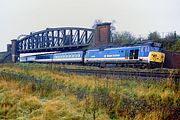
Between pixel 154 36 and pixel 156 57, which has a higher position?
pixel 154 36

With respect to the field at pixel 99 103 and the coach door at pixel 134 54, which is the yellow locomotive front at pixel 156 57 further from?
the field at pixel 99 103

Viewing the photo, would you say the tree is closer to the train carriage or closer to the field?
the train carriage

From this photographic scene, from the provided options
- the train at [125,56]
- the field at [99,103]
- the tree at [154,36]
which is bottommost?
the field at [99,103]

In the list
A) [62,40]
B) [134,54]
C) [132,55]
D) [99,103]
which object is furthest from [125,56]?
[62,40]

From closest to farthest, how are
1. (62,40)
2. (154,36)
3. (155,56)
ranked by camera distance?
(155,56) → (154,36) → (62,40)

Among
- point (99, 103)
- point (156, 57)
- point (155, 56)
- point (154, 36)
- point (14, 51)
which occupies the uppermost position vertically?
Result: point (154, 36)

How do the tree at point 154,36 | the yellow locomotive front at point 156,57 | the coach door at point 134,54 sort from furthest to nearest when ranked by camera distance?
the tree at point 154,36 < the coach door at point 134,54 < the yellow locomotive front at point 156,57

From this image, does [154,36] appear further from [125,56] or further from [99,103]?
[99,103]

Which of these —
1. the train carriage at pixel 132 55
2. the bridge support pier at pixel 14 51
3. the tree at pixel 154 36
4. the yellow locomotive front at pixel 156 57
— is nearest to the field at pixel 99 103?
the yellow locomotive front at pixel 156 57

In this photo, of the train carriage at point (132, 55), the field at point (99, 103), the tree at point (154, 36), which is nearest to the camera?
the field at point (99, 103)

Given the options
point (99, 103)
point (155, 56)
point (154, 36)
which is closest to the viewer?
point (99, 103)

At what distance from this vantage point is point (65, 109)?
11625 mm

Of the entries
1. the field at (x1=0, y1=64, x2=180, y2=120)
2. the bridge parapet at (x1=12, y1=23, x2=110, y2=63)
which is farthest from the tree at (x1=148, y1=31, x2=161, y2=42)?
the field at (x1=0, y1=64, x2=180, y2=120)

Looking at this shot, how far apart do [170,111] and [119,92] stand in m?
3.62
